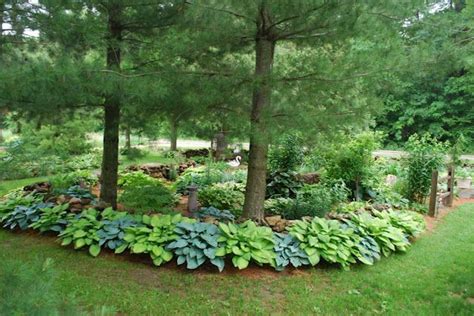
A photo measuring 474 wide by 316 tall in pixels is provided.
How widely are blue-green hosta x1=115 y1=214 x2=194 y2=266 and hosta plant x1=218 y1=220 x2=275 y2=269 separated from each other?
21.4 inches

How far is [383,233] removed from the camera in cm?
476

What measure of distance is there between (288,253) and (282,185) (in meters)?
2.74

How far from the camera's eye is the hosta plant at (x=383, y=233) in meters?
4.70

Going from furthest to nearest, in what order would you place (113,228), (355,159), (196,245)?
(355,159), (113,228), (196,245)

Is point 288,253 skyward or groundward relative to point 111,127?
groundward

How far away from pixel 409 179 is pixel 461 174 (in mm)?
3312

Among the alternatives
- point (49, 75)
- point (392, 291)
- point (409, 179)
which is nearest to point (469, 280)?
→ point (392, 291)

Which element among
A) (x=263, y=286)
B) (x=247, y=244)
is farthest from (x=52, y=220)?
(x=263, y=286)

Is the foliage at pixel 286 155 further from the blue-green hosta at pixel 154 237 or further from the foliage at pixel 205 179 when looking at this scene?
the blue-green hosta at pixel 154 237

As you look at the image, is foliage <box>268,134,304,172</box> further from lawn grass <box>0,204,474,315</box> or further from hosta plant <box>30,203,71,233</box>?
hosta plant <box>30,203,71,233</box>

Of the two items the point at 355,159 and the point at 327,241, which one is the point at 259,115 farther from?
the point at 355,159

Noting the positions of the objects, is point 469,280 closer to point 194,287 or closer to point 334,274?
point 334,274

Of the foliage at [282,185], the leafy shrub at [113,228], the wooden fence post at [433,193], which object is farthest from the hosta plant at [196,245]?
the wooden fence post at [433,193]

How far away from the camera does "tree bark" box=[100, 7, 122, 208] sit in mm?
4969
